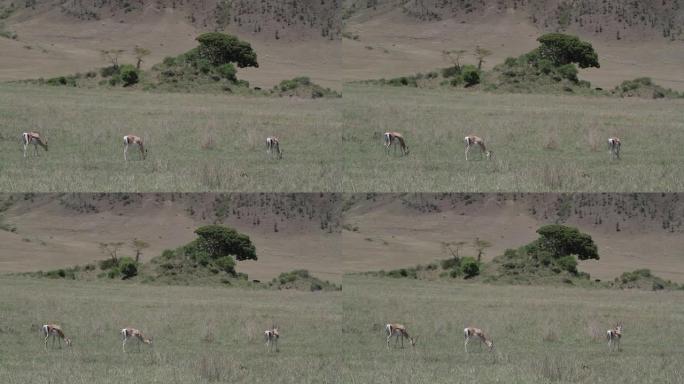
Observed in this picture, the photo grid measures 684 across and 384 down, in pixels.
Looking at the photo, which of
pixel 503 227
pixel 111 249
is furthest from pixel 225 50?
pixel 503 227

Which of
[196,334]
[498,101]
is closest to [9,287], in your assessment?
[196,334]

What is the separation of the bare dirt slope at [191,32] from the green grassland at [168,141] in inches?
52.6

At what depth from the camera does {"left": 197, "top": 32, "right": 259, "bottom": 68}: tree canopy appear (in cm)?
3738

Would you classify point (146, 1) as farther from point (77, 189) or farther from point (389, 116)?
point (77, 189)

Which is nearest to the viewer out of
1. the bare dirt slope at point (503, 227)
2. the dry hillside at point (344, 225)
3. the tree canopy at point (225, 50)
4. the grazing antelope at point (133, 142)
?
the grazing antelope at point (133, 142)

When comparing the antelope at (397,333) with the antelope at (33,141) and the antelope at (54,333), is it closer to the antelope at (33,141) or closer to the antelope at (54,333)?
the antelope at (54,333)

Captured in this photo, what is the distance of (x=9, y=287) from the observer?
45.6 m

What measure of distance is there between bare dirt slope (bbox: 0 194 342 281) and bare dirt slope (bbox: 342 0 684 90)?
508 cm

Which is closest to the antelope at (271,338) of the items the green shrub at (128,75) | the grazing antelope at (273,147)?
the grazing antelope at (273,147)

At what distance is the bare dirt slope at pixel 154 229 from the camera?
38.6 meters

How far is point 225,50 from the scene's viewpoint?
127 ft

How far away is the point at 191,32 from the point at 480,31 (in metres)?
8.77

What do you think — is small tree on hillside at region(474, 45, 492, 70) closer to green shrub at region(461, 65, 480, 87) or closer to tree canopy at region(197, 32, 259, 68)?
green shrub at region(461, 65, 480, 87)

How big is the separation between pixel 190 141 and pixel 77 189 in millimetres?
6412
